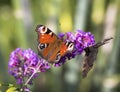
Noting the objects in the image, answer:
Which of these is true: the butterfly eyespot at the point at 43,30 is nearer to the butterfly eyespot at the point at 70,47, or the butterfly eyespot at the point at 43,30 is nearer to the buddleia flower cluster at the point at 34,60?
the buddleia flower cluster at the point at 34,60

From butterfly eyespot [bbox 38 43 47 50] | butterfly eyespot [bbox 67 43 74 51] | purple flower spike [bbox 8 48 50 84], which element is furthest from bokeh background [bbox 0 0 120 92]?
butterfly eyespot [bbox 67 43 74 51]

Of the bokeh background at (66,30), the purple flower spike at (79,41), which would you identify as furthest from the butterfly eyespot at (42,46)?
the bokeh background at (66,30)

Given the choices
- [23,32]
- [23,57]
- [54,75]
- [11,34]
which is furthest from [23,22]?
[23,57]

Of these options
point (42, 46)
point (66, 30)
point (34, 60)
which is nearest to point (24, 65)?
point (34, 60)

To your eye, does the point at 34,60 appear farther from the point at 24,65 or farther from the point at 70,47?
the point at 70,47

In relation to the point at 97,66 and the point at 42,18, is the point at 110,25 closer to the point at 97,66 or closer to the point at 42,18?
the point at 97,66

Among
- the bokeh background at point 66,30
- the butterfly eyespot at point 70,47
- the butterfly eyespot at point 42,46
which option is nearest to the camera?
the butterfly eyespot at point 70,47
